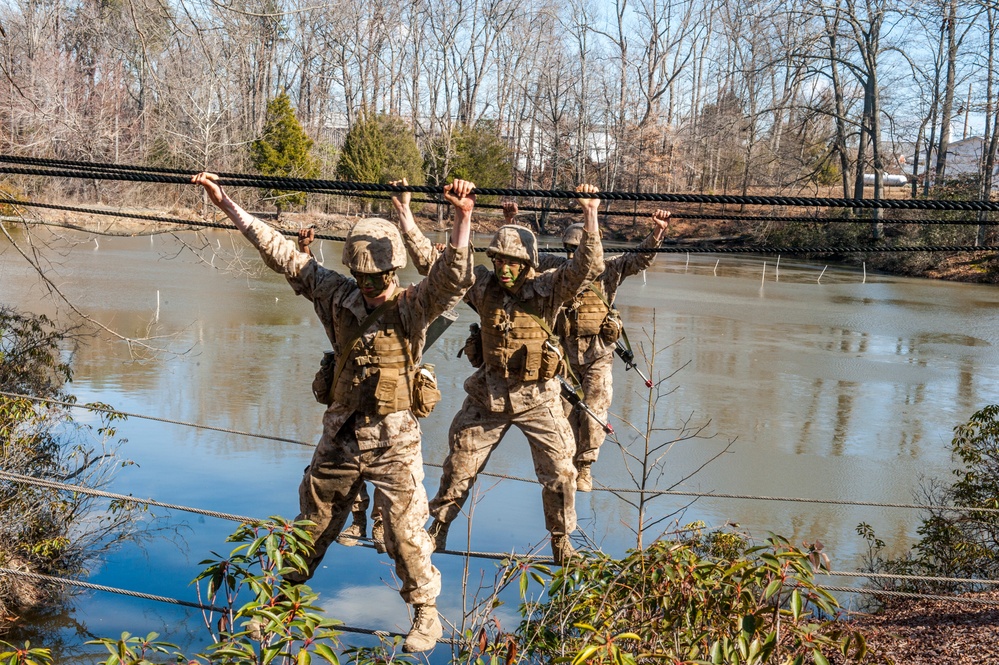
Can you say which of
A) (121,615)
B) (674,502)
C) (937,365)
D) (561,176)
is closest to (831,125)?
(561,176)

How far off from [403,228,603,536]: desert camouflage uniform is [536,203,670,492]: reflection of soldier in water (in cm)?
165

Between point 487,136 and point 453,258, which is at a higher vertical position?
point 487,136

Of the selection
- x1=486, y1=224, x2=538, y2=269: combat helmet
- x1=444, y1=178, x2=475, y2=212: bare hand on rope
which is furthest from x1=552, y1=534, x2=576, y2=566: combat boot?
x1=444, y1=178, x2=475, y2=212: bare hand on rope

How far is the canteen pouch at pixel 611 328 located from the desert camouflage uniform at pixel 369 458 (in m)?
3.20

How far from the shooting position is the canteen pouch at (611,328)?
7789mm

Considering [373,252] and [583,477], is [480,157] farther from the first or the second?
[373,252]

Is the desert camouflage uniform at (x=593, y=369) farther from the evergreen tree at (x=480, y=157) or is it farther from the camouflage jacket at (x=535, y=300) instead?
the evergreen tree at (x=480, y=157)

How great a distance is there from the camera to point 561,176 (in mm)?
62438

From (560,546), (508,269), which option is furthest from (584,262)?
(560,546)

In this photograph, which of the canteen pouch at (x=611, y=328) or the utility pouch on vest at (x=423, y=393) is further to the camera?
the canteen pouch at (x=611, y=328)

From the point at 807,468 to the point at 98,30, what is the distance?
33.5 feet

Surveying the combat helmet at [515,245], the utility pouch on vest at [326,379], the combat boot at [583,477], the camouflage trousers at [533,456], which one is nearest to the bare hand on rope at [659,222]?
the combat helmet at [515,245]

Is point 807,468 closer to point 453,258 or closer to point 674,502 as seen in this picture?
point 674,502

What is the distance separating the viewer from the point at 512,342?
5.93 m
